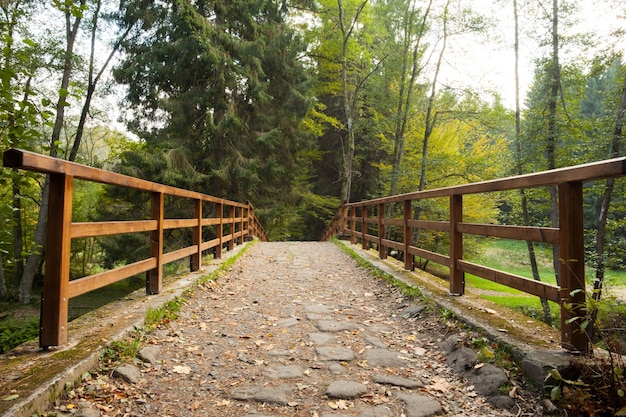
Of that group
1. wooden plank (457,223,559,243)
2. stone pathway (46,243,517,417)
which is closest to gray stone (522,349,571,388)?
stone pathway (46,243,517,417)

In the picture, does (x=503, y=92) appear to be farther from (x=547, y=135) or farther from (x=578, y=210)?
(x=578, y=210)

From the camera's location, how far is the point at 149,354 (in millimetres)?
2654

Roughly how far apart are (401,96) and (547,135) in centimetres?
738

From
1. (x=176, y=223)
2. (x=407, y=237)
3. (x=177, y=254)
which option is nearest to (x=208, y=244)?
(x=177, y=254)

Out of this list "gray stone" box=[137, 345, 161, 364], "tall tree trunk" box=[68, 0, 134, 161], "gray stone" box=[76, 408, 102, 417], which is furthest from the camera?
"tall tree trunk" box=[68, 0, 134, 161]

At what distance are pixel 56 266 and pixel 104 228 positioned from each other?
657mm

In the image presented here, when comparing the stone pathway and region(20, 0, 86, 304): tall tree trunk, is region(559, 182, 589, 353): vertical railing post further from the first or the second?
region(20, 0, 86, 304): tall tree trunk

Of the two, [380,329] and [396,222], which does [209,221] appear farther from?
[380,329]

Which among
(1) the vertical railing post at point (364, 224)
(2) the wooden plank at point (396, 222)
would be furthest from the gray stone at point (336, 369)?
(1) the vertical railing post at point (364, 224)

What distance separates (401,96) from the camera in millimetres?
17000

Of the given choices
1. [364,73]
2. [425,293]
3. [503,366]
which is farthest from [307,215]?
[503,366]

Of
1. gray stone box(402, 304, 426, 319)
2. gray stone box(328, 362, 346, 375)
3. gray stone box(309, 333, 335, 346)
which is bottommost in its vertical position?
gray stone box(328, 362, 346, 375)

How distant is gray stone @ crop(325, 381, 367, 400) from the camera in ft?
7.30

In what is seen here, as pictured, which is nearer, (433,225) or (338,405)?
(338,405)
